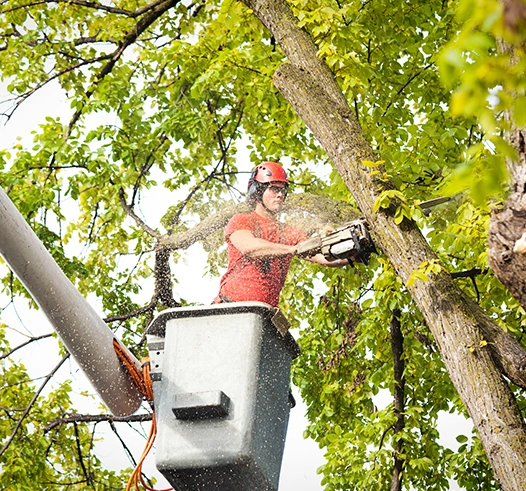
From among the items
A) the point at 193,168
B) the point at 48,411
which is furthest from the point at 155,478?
the point at 193,168

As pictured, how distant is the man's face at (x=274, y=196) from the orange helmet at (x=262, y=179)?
23 mm

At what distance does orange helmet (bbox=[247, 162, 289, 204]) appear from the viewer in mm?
4812

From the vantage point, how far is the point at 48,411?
29.8 ft

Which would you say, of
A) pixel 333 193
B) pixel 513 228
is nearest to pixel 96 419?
pixel 333 193

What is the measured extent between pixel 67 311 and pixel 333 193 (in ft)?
12.0

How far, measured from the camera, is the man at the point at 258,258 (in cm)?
434

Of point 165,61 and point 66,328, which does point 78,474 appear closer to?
point 165,61

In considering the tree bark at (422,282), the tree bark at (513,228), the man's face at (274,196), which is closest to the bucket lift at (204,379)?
the tree bark at (422,282)

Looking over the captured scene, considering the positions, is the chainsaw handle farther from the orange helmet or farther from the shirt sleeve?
the orange helmet

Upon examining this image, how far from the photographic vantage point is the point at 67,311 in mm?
3428

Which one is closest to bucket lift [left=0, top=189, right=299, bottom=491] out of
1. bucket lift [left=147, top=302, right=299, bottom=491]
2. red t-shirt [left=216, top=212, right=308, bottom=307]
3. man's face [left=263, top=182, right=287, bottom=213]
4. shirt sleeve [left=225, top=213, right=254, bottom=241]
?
bucket lift [left=147, top=302, right=299, bottom=491]

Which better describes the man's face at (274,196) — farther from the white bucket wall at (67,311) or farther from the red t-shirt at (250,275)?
the white bucket wall at (67,311)

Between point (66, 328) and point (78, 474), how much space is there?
20.9 ft

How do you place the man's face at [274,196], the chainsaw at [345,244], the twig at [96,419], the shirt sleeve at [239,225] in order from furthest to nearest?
1. the twig at [96,419]
2. the man's face at [274,196]
3. the shirt sleeve at [239,225]
4. the chainsaw at [345,244]
